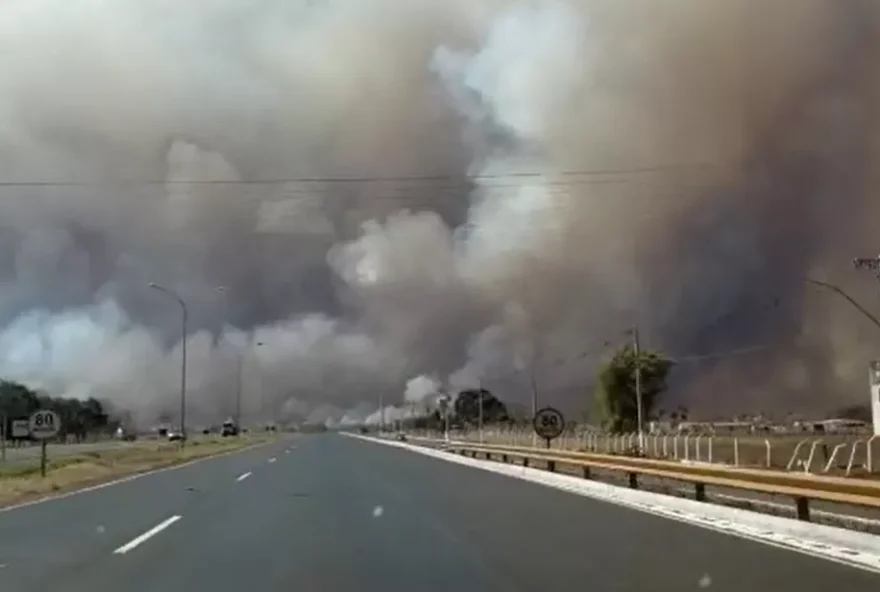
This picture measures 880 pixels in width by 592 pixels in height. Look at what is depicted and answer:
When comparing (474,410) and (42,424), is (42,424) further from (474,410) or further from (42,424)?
(474,410)

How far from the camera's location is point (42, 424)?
39438 millimetres

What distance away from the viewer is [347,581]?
12586 millimetres

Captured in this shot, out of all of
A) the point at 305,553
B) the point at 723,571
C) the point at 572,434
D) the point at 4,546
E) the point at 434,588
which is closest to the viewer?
the point at 434,588

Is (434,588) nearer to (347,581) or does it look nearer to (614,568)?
(347,581)

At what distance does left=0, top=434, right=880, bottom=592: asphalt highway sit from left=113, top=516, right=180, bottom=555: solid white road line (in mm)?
25

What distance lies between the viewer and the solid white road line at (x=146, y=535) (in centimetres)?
1619

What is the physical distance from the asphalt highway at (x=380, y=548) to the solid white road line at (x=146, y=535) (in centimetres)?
3

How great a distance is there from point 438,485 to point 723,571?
66.6ft

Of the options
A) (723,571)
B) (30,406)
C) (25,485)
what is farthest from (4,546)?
(30,406)

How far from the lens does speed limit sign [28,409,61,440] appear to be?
39344mm

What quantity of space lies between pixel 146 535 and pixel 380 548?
14.7 ft

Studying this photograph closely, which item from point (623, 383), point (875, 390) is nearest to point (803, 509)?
point (875, 390)

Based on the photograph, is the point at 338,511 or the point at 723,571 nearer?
the point at 723,571

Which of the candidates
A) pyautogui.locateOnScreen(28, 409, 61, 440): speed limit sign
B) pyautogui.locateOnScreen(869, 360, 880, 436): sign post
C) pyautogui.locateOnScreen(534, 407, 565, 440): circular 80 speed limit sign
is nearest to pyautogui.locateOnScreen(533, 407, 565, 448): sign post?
pyautogui.locateOnScreen(534, 407, 565, 440): circular 80 speed limit sign
